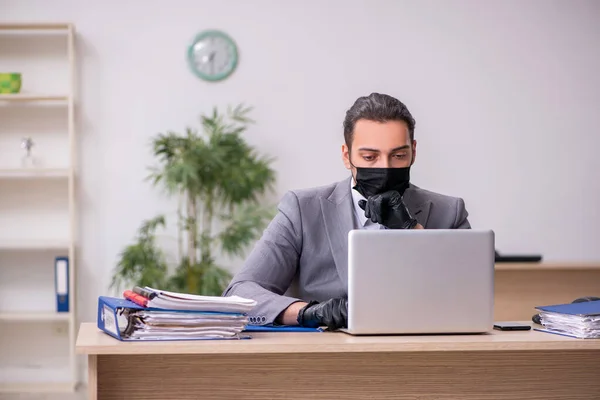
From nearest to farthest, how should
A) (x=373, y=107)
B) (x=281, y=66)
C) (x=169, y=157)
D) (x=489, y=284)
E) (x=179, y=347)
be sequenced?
(x=179, y=347), (x=489, y=284), (x=373, y=107), (x=169, y=157), (x=281, y=66)

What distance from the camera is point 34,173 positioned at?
15.7ft

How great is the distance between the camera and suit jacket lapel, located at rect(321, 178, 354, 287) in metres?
2.41

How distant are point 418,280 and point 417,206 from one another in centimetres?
68

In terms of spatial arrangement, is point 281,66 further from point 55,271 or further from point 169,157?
point 55,271

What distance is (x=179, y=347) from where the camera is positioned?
1.73 meters

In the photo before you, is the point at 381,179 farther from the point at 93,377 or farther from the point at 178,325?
the point at 93,377

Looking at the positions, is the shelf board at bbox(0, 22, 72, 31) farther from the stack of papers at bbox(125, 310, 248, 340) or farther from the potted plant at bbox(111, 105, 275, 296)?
the stack of papers at bbox(125, 310, 248, 340)

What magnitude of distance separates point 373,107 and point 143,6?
2.93m

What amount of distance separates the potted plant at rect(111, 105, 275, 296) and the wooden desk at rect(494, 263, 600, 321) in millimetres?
1369

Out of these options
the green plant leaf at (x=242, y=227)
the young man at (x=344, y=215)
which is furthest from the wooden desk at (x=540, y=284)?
the young man at (x=344, y=215)

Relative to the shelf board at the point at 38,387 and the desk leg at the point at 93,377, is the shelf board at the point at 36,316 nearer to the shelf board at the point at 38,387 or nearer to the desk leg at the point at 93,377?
the shelf board at the point at 38,387

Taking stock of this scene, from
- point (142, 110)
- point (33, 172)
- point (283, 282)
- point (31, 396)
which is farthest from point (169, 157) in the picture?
point (283, 282)

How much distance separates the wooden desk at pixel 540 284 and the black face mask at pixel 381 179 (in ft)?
7.66

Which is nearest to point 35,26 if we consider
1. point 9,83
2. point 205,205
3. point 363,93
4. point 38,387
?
point 9,83
